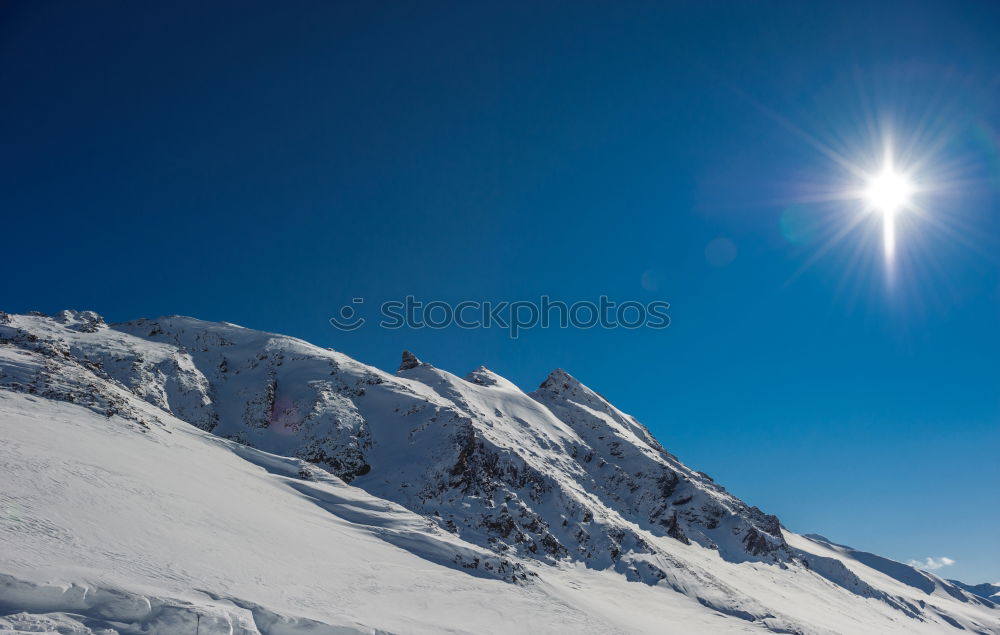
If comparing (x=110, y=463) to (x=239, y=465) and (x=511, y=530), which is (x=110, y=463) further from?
(x=511, y=530)

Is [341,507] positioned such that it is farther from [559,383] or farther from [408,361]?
[559,383]

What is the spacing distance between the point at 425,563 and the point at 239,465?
15.8 meters

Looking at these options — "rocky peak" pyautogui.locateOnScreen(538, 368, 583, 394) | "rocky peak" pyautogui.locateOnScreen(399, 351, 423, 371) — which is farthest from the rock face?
"rocky peak" pyautogui.locateOnScreen(538, 368, 583, 394)

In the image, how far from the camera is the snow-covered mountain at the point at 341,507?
1809 cm

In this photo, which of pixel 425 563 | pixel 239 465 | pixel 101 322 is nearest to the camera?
pixel 425 563

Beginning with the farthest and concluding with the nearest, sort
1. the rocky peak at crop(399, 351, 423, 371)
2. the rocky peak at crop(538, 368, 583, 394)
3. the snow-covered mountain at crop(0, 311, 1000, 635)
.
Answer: the rocky peak at crop(538, 368, 583, 394), the rocky peak at crop(399, 351, 423, 371), the snow-covered mountain at crop(0, 311, 1000, 635)

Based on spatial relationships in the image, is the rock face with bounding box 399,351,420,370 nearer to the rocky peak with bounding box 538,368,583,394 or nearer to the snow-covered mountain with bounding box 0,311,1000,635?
the snow-covered mountain with bounding box 0,311,1000,635

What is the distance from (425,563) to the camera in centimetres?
3275

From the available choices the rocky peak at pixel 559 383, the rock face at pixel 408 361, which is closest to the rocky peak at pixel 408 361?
the rock face at pixel 408 361

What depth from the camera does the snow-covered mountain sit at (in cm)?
1809

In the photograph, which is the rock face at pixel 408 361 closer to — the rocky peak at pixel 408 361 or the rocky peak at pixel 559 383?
the rocky peak at pixel 408 361

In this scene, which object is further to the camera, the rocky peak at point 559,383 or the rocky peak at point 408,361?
the rocky peak at point 559,383

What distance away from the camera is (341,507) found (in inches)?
1505

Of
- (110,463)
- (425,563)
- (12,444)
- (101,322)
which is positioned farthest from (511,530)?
(101,322)
